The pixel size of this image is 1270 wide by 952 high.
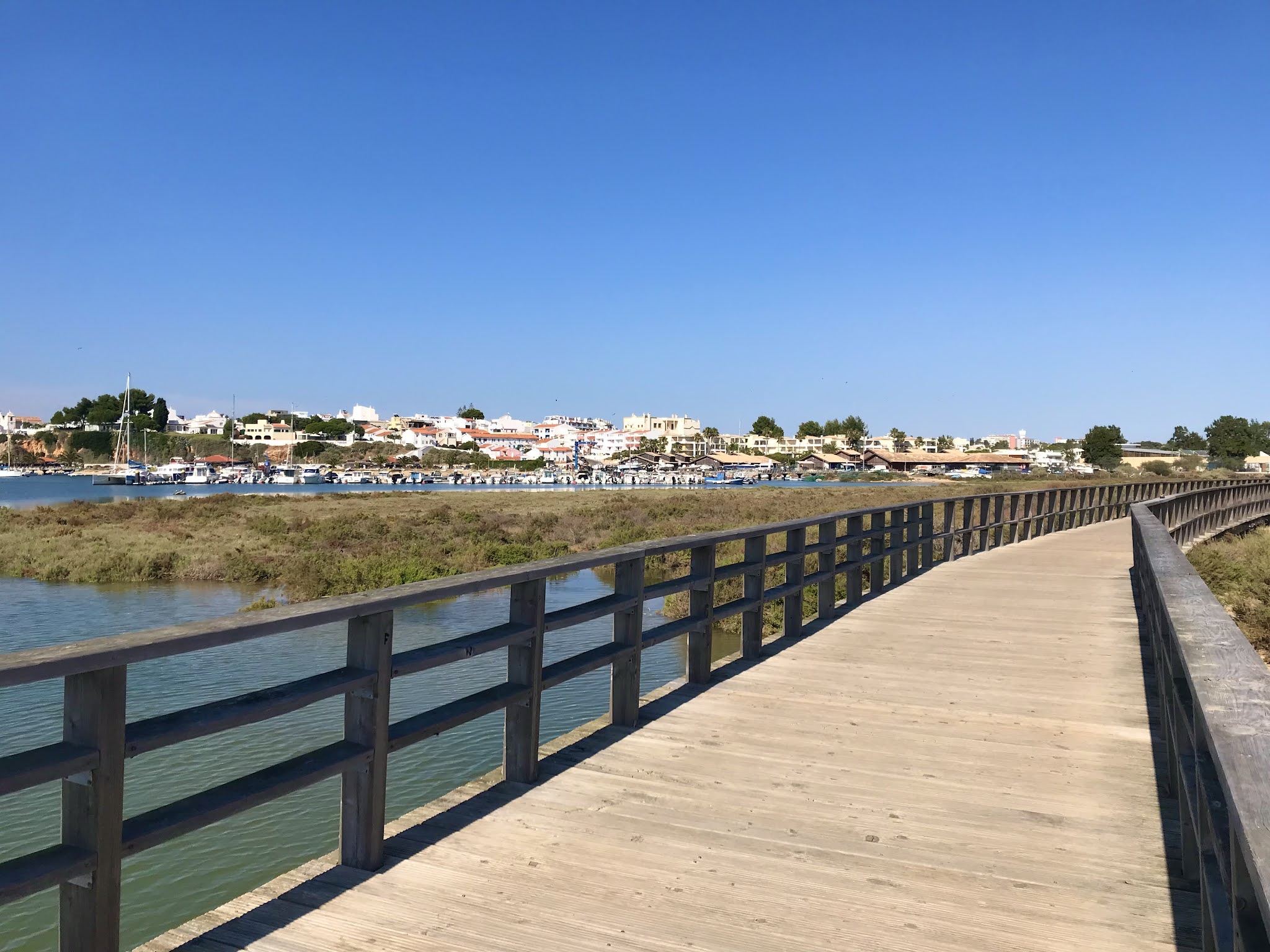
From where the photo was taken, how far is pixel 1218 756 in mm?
2449

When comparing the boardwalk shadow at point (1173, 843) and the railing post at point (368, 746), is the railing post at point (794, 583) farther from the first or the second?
the railing post at point (368, 746)

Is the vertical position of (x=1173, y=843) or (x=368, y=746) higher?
(x=368, y=746)

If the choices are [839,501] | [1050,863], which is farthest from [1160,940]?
[839,501]

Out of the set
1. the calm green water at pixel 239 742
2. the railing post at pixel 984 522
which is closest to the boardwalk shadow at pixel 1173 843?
the calm green water at pixel 239 742

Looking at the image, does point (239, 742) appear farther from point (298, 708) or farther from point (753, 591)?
point (298, 708)

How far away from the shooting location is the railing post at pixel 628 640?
20.8ft

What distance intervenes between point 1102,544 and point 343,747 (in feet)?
64.6

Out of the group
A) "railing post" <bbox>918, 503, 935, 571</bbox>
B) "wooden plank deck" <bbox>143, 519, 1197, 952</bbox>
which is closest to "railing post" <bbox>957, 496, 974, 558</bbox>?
"railing post" <bbox>918, 503, 935, 571</bbox>

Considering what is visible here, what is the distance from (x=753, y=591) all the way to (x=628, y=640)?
2274 millimetres

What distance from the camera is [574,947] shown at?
11.5ft

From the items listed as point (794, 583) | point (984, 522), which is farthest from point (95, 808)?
point (984, 522)

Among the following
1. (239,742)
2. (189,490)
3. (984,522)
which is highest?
(984,522)

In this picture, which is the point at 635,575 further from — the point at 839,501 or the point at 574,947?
the point at 839,501

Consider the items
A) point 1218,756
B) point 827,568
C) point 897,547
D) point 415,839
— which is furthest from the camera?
point 897,547
